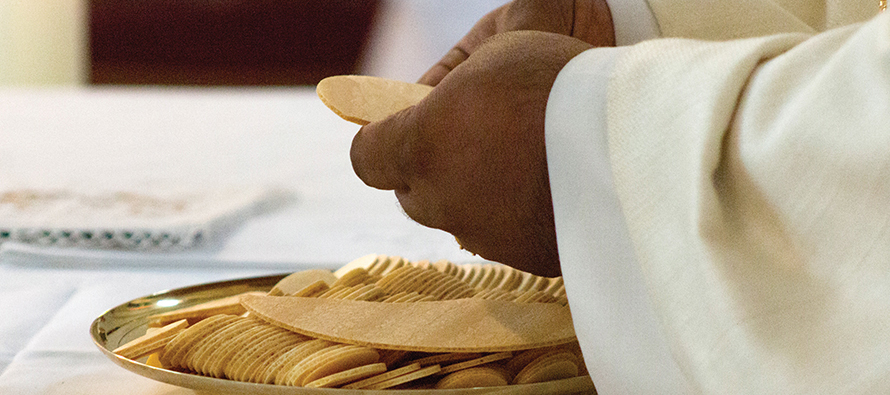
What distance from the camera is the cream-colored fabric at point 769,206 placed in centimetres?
19

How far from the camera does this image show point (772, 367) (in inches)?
8.1

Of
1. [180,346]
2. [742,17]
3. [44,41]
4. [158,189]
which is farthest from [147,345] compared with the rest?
[44,41]

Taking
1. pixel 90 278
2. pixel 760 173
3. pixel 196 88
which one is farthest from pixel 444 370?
pixel 196 88

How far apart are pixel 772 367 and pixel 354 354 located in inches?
6.1

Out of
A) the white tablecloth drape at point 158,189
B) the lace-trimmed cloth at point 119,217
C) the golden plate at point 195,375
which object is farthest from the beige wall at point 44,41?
the golden plate at point 195,375

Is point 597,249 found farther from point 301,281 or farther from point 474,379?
point 301,281

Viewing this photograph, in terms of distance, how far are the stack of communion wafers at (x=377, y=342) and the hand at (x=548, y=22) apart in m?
0.13

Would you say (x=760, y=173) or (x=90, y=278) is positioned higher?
(x=760, y=173)

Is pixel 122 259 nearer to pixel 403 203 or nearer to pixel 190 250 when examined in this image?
pixel 190 250

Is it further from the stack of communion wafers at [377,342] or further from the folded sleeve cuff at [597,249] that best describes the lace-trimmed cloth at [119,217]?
the folded sleeve cuff at [597,249]

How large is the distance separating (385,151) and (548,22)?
149mm

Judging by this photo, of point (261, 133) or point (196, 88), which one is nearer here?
point (261, 133)

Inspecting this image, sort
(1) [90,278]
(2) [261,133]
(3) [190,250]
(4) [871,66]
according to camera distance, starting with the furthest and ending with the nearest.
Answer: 1. (2) [261,133]
2. (3) [190,250]
3. (1) [90,278]
4. (4) [871,66]

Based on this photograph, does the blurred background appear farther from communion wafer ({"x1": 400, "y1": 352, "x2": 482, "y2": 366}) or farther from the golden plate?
communion wafer ({"x1": 400, "y1": 352, "x2": 482, "y2": 366})
